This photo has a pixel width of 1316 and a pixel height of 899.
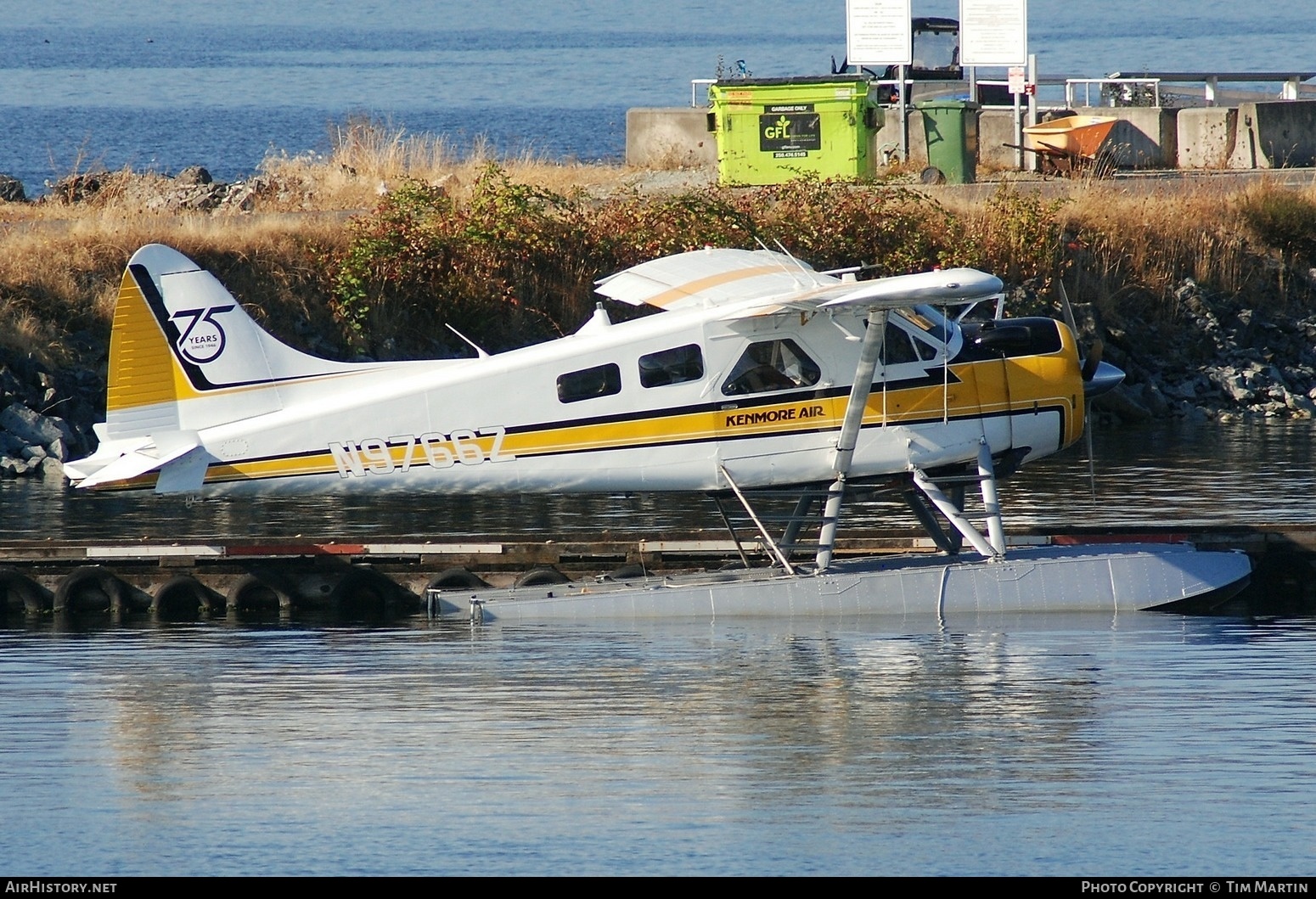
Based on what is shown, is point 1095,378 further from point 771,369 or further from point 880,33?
point 880,33

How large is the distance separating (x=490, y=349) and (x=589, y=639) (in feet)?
38.6

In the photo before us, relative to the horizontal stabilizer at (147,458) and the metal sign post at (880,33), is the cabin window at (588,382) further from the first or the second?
the metal sign post at (880,33)

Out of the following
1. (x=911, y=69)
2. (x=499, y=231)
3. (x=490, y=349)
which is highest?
(x=911, y=69)

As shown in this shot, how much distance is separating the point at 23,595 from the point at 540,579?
400 cm

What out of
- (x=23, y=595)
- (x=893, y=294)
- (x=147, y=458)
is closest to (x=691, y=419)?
(x=893, y=294)

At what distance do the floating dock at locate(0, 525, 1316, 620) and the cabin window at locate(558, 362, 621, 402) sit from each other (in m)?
1.81

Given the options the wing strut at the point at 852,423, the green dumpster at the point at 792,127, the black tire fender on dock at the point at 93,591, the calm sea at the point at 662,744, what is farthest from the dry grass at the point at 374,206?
the wing strut at the point at 852,423

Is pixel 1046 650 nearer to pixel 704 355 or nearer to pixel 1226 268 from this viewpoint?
pixel 704 355

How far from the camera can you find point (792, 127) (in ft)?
97.7

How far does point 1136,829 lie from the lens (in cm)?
884

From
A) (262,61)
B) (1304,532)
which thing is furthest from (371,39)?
(1304,532)

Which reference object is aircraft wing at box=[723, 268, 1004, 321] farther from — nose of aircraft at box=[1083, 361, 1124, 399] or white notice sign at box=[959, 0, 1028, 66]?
white notice sign at box=[959, 0, 1028, 66]

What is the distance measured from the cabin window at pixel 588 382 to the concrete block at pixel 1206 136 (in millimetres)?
22457

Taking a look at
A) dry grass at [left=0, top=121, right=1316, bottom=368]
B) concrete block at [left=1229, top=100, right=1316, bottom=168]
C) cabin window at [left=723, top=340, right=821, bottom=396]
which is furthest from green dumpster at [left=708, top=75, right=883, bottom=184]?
cabin window at [left=723, top=340, right=821, bottom=396]
